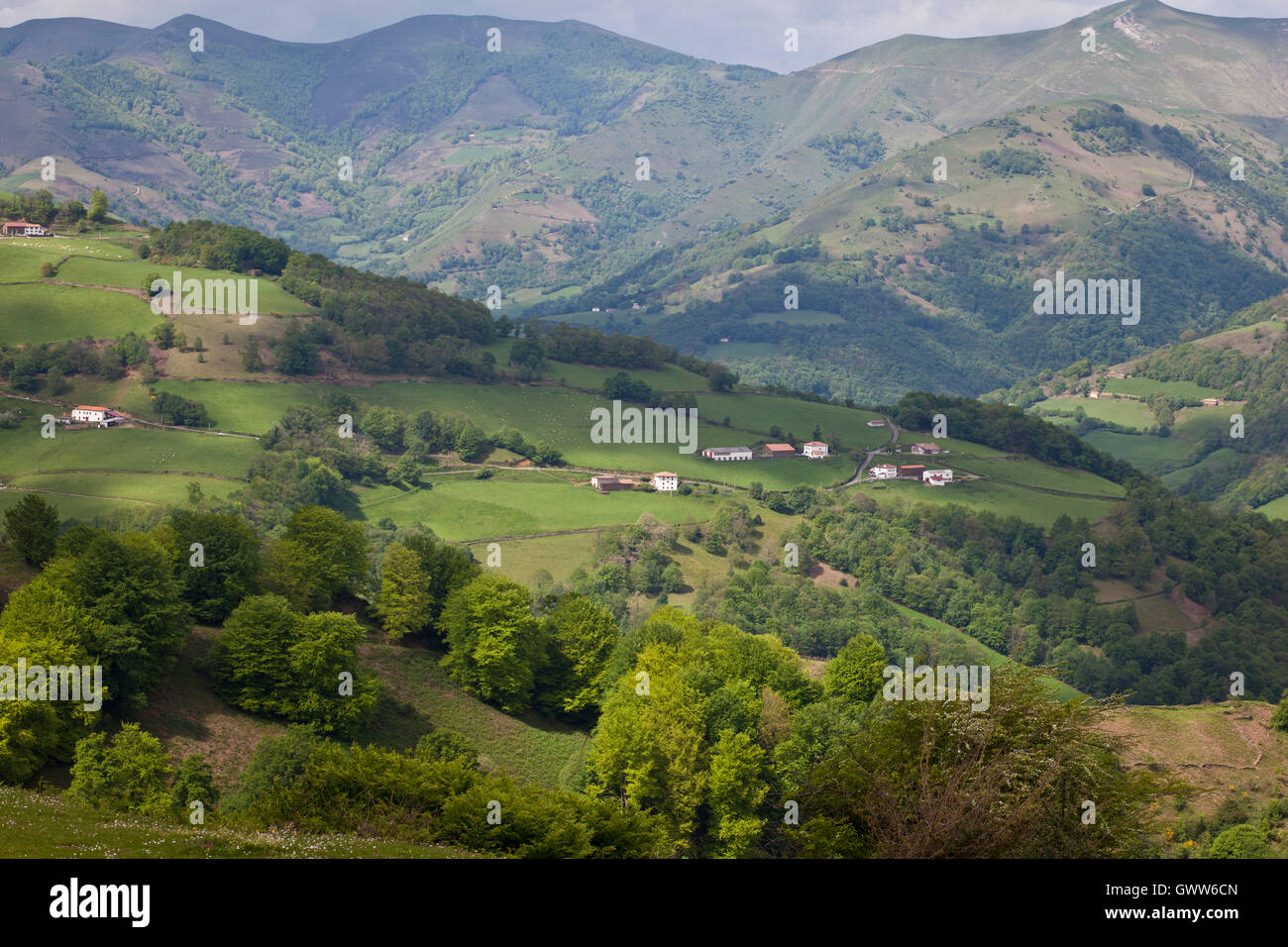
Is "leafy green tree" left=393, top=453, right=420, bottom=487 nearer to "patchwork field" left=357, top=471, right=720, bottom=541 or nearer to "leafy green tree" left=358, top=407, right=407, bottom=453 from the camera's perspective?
"patchwork field" left=357, top=471, right=720, bottom=541

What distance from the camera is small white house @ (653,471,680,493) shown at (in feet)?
472

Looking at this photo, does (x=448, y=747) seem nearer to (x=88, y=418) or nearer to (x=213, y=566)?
(x=213, y=566)

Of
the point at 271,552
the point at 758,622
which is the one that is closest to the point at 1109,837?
the point at 271,552

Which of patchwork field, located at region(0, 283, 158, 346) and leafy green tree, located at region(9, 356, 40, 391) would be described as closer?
leafy green tree, located at region(9, 356, 40, 391)

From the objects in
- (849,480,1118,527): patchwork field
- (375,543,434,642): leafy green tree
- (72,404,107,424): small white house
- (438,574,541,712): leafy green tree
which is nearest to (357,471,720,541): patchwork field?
(849,480,1118,527): patchwork field

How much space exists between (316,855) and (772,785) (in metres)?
32.6

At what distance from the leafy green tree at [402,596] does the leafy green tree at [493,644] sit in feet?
6.29

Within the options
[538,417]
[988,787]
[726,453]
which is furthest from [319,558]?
[726,453]

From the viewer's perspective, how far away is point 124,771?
46188 mm

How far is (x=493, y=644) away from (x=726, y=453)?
3633 inches

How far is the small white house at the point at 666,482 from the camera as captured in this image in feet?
472

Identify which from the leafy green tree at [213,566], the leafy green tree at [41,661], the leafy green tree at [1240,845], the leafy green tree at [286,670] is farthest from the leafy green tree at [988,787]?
the leafy green tree at [213,566]

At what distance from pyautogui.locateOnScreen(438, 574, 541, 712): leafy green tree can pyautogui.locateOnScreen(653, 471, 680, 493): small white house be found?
7261 cm

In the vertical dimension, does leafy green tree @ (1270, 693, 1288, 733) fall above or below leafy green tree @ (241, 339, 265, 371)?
below
